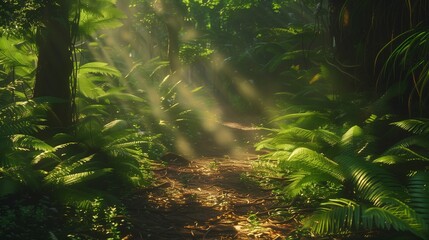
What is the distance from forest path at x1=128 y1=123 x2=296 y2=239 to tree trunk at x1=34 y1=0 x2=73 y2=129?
1954mm

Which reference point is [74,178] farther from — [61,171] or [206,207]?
[206,207]

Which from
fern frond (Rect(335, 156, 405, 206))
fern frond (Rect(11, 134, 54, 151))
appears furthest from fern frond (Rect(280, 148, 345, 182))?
fern frond (Rect(11, 134, 54, 151))

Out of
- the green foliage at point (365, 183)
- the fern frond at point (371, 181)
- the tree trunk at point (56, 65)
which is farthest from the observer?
the tree trunk at point (56, 65)

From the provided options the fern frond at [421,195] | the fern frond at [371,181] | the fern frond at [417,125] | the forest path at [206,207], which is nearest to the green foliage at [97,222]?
the forest path at [206,207]

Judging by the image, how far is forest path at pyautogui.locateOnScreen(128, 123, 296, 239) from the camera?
4.35 meters

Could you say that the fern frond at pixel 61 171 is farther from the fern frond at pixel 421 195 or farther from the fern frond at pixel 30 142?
the fern frond at pixel 421 195

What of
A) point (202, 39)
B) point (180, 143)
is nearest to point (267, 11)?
point (202, 39)

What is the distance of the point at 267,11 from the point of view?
24.8m

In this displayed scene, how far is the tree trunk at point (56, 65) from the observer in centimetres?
602

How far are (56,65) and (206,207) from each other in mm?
3282

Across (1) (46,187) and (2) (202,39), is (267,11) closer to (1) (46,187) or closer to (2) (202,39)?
(2) (202,39)

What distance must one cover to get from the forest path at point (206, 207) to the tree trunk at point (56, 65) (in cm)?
195

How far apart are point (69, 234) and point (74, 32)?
146 inches

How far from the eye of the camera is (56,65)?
612cm
